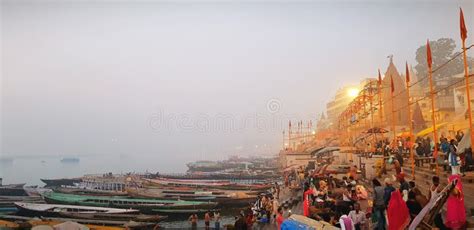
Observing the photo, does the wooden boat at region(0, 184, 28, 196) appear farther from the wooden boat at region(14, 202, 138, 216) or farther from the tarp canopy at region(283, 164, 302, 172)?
the tarp canopy at region(283, 164, 302, 172)

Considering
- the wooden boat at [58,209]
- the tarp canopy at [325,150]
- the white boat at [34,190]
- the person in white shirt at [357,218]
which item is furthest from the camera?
the white boat at [34,190]

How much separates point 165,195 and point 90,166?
1419 millimetres

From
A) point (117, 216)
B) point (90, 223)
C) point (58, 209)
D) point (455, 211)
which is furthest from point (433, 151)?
point (58, 209)

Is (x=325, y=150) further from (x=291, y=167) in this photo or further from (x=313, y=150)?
(x=291, y=167)

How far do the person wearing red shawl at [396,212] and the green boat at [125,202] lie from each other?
3600 millimetres

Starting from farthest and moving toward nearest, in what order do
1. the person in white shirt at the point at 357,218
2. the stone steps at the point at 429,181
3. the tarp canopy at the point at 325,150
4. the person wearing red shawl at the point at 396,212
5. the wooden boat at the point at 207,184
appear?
the wooden boat at the point at 207,184 → the tarp canopy at the point at 325,150 → the stone steps at the point at 429,181 → the person in white shirt at the point at 357,218 → the person wearing red shawl at the point at 396,212

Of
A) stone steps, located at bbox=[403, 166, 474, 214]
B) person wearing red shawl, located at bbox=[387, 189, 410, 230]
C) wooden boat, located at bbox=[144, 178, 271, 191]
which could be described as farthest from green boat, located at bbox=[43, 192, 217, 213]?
person wearing red shawl, located at bbox=[387, 189, 410, 230]

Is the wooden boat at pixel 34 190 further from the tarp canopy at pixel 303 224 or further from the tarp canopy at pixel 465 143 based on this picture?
the tarp canopy at pixel 465 143

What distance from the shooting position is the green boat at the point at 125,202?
5.61m

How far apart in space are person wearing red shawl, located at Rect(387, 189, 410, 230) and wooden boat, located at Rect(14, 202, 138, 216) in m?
4.20

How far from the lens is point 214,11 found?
15.6 ft

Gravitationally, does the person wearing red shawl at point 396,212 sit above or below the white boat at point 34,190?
above

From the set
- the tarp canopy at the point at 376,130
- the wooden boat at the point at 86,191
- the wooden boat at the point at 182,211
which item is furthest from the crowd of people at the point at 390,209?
the wooden boat at the point at 86,191

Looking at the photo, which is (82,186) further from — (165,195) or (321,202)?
(321,202)
